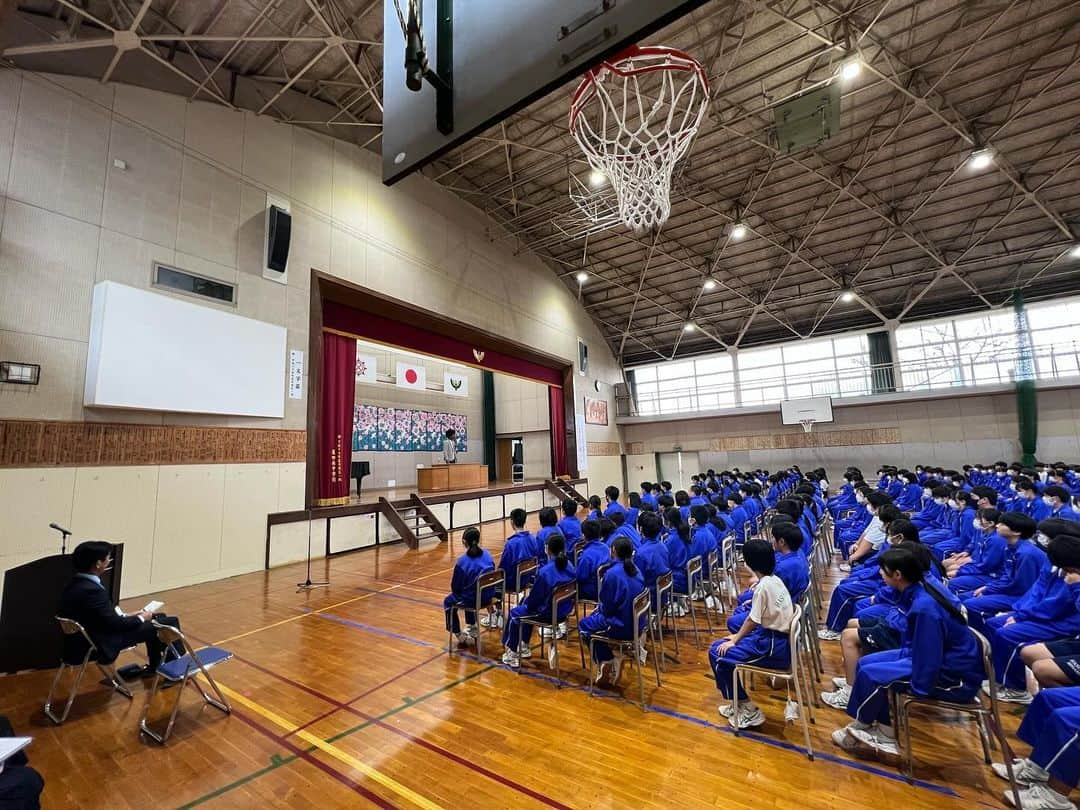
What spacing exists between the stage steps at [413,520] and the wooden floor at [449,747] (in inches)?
204

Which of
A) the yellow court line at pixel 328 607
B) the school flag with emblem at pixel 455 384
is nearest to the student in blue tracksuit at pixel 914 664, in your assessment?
the yellow court line at pixel 328 607

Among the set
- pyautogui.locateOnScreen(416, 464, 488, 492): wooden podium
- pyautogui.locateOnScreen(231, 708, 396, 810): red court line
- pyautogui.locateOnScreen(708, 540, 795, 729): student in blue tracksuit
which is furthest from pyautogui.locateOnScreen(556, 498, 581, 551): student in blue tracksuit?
pyautogui.locateOnScreen(416, 464, 488, 492): wooden podium

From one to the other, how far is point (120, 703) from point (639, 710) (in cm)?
380

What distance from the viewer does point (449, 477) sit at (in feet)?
39.6

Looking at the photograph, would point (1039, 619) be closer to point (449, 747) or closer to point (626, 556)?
point (626, 556)

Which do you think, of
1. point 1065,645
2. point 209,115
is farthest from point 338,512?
point 1065,645

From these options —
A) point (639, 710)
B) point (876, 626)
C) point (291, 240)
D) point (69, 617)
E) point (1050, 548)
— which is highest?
point (291, 240)

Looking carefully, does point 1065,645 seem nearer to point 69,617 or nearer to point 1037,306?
point 69,617

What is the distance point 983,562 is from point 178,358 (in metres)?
9.62

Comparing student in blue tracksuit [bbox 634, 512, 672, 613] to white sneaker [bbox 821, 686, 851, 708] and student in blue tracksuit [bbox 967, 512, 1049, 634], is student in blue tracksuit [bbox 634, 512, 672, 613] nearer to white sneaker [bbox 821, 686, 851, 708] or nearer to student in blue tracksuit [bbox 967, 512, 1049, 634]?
white sneaker [bbox 821, 686, 851, 708]

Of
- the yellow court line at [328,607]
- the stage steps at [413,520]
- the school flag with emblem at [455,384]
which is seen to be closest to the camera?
the yellow court line at [328,607]

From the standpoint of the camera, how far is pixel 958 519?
18.7 ft

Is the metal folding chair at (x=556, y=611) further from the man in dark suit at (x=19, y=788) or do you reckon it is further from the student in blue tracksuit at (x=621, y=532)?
the man in dark suit at (x=19, y=788)

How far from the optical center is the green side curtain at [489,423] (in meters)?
18.6
